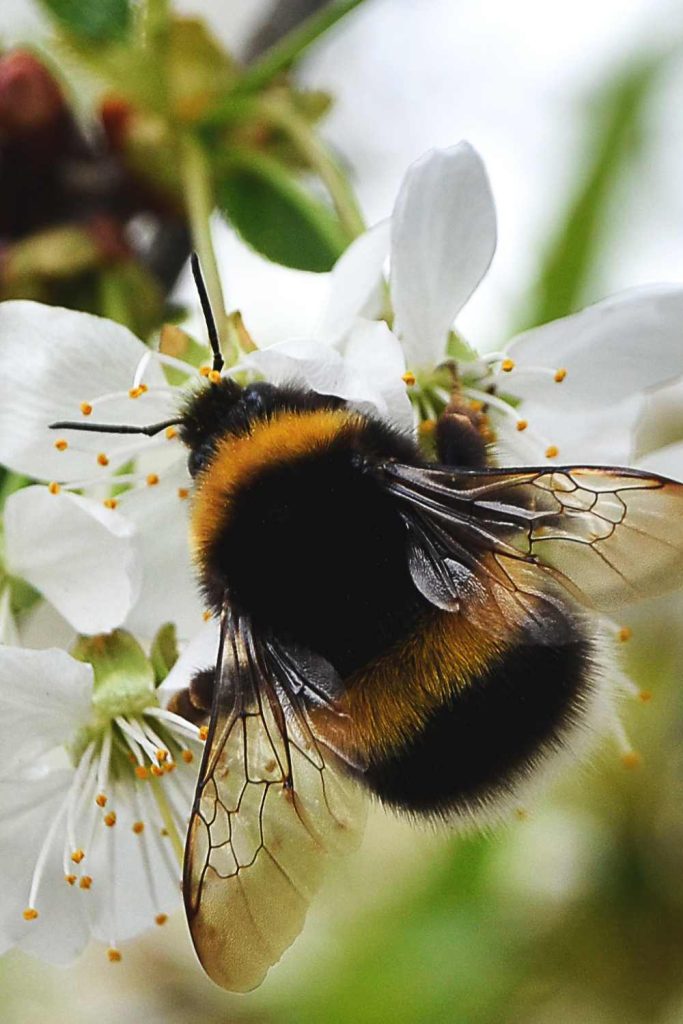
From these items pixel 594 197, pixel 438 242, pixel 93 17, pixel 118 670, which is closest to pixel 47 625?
pixel 118 670

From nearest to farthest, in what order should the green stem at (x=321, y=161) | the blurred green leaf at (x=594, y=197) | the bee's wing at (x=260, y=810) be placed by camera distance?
the bee's wing at (x=260, y=810) < the green stem at (x=321, y=161) < the blurred green leaf at (x=594, y=197)

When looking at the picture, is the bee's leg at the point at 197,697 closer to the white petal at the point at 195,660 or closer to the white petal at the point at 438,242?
the white petal at the point at 195,660

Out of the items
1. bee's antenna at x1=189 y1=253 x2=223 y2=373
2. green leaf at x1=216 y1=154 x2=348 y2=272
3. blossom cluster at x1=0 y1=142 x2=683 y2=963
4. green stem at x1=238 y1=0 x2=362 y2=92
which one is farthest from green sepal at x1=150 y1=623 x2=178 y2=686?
green stem at x1=238 y1=0 x2=362 y2=92

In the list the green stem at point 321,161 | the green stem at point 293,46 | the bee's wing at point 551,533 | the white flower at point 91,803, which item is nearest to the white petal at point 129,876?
the white flower at point 91,803

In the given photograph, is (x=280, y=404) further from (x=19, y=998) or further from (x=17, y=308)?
(x=19, y=998)

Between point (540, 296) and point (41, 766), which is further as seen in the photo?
point (540, 296)

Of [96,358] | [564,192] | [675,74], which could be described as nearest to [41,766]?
[96,358]
